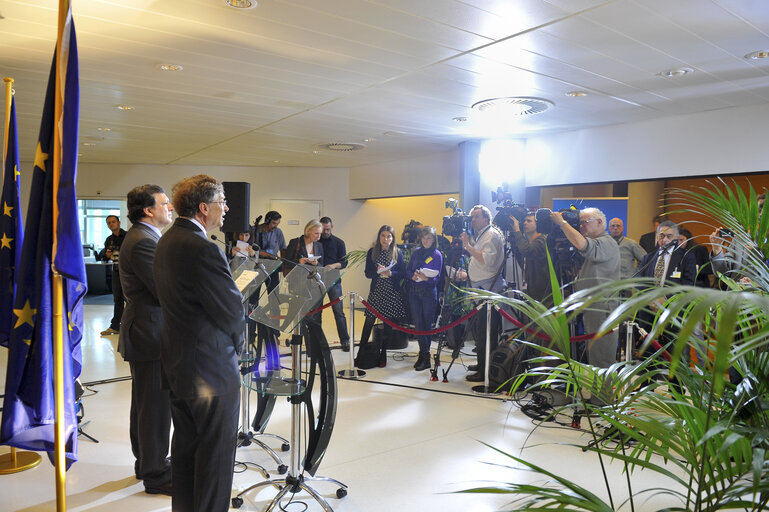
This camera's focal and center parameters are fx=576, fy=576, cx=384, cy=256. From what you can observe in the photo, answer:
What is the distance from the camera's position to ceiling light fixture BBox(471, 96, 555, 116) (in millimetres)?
5859

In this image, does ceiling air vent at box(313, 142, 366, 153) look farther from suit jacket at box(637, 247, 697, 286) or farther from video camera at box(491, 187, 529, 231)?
suit jacket at box(637, 247, 697, 286)

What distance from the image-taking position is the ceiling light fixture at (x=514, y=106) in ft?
19.2

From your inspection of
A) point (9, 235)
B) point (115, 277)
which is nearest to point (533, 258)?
point (9, 235)

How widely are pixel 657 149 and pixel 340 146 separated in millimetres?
4591

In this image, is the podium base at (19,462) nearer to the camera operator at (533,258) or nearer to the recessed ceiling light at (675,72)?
the camera operator at (533,258)

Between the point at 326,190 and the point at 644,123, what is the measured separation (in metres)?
6.95

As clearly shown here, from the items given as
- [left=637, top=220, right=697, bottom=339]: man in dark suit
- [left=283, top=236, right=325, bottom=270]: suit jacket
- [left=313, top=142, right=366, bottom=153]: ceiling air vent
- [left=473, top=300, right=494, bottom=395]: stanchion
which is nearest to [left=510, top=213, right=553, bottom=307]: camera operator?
[left=473, top=300, right=494, bottom=395]: stanchion

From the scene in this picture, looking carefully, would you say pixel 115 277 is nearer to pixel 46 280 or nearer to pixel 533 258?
pixel 533 258

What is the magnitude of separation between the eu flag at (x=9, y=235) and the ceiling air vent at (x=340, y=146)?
5.98 metres

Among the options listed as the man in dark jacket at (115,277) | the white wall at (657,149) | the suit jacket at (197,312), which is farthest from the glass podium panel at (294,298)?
the man in dark jacket at (115,277)

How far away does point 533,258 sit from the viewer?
5.36 metres

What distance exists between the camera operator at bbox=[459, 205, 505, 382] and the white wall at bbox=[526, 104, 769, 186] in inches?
93.7

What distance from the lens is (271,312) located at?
292 cm

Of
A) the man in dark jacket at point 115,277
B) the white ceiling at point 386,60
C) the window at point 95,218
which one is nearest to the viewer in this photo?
the white ceiling at point 386,60
